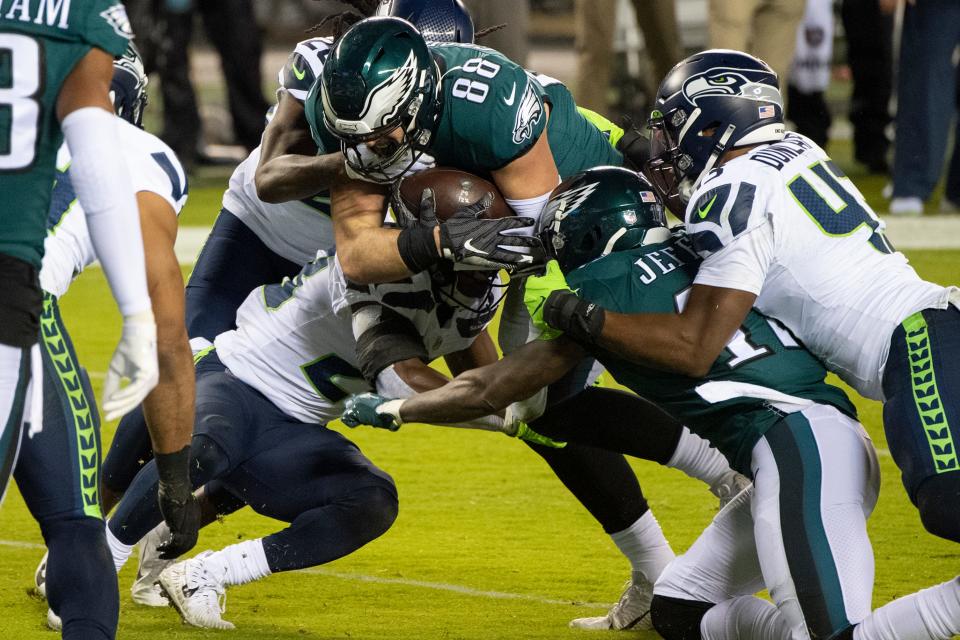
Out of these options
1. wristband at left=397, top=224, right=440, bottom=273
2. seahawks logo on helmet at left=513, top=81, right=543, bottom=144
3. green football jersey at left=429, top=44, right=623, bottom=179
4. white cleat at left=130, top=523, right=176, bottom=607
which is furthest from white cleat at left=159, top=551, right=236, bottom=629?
seahawks logo on helmet at left=513, top=81, right=543, bottom=144

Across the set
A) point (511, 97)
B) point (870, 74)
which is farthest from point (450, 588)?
point (870, 74)

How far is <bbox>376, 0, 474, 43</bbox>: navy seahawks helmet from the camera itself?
4.49 m

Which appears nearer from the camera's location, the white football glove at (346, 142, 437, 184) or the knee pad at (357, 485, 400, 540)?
the white football glove at (346, 142, 437, 184)

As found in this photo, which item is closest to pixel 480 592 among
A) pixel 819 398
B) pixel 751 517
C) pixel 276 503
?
pixel 276 503

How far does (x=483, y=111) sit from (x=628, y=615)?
1.30m

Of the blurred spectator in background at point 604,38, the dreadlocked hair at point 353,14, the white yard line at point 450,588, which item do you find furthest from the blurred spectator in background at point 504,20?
the white yard line at point 450,588

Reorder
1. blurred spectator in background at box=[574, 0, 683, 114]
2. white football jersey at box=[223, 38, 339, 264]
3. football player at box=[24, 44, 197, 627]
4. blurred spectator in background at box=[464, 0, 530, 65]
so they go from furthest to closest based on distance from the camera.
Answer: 1. blurred spectator in background at box=[574, 0, 683, 114]
2. blurred spectator in background at box=[464, 0, 530, 65]
3. white football jersey at box=[223, 38, 339, 264]
4. football player at box=[24, 44, 197, 627]

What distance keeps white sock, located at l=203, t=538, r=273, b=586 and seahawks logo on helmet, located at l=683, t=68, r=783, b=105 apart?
4.88 feet

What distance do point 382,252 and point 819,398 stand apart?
1.02m

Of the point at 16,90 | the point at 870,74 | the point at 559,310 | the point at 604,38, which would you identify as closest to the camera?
the point at 16,90

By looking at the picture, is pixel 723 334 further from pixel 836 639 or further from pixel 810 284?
pixel 836 639

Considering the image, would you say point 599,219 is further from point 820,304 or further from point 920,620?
point 920,620

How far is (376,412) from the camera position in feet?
11.7

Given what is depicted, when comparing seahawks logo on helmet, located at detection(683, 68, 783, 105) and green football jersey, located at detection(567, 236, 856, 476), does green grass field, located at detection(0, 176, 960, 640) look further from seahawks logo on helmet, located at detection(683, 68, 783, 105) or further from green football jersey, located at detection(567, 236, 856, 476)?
seahawks logo on helmet, located at detection(683, 68, 783, 105)
